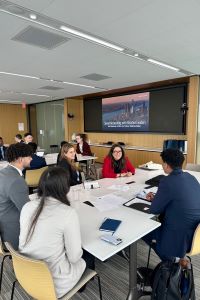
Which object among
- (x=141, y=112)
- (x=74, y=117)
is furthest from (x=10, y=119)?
(x=141, y=112)

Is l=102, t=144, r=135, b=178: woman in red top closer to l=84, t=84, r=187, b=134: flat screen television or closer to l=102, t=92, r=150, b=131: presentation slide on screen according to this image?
l=84, t=84, r=187, b=134: flat screen television

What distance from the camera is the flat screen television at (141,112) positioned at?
5898mm

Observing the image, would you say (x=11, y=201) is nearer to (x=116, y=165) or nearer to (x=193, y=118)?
(x=116, y=165)

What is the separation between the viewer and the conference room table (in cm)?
145

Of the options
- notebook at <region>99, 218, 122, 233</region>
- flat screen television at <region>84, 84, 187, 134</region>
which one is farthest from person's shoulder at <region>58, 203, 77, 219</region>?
flat screen television at <region>84, 84, 187, 134</region>

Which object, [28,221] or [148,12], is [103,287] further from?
[148,12]

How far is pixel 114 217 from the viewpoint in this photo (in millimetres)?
1874

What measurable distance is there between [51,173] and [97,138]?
7129 millimetres

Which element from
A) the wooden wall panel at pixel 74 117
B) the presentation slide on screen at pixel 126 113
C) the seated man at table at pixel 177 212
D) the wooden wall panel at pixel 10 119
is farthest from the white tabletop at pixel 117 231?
the wooden wall panel at pixel 10 119

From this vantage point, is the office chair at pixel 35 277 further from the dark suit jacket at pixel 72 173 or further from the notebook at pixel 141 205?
the dark suit jacket at pixel 72 173

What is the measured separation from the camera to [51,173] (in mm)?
1427

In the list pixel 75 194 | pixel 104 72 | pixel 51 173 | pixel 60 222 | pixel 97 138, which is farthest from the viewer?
pixel 97 138

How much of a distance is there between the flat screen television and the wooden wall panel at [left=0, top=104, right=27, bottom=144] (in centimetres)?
434

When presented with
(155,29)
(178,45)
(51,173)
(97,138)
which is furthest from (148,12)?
(97,138)
